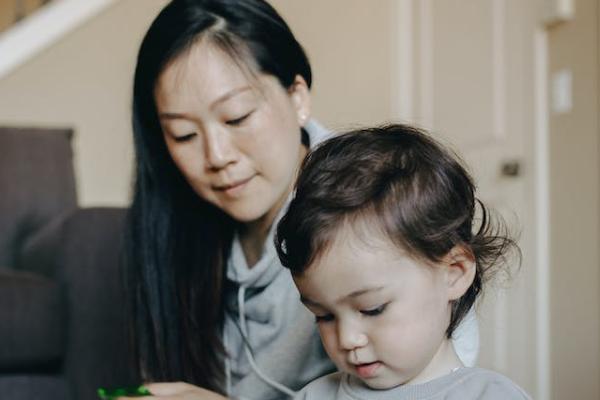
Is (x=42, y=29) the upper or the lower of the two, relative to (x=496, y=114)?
upper

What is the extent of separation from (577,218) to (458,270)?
145cm

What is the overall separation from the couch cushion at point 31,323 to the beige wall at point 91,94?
4.51ft

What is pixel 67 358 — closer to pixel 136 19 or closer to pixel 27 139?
pixel 27 139

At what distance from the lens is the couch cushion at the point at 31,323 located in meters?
1.70

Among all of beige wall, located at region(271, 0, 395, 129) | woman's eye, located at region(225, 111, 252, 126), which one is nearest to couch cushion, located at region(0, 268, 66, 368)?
woman's eye, located at region(225, 111, 252, 126)

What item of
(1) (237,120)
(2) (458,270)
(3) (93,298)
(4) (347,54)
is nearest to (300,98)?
(1) (237,120)

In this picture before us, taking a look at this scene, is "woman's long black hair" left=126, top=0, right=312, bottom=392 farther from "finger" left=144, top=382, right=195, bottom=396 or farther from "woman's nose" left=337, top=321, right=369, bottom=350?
"woman's nose" left=337, top=321, right=369, bottom=350

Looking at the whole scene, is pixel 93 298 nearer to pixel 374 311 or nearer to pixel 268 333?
pixel 268 333

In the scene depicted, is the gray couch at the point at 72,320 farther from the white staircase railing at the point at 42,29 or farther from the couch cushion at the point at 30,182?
the white staircase railing at the point at 42,29

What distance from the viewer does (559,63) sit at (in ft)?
8.16

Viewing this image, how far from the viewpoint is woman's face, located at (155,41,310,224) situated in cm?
128

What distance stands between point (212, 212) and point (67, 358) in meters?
0.43

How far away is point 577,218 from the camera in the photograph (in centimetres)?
237

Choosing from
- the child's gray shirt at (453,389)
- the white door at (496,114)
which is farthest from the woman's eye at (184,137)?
the white door at (496,114)
